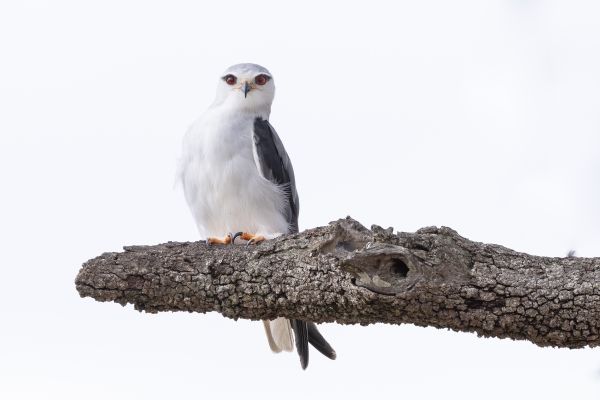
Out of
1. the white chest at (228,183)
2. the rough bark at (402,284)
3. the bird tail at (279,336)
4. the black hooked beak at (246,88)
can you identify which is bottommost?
the rough bark at (402,284)

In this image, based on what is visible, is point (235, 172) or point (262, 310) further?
point (235, 172)

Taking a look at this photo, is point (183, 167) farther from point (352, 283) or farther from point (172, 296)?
point (352, 283)

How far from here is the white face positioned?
8508mm

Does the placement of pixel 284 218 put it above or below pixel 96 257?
above

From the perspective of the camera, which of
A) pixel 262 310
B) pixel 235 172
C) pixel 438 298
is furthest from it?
pixel 235 172

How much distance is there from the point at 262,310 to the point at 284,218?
2.70 metres

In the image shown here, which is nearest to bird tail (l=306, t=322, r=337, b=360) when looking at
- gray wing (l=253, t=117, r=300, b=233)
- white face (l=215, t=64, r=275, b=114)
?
gray wing (l=253, t=117, r=300, b=233)

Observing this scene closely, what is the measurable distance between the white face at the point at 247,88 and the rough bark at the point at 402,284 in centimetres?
312

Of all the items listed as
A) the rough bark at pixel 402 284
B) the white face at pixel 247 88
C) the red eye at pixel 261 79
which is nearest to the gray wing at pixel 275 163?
the white face at pixel 247 88

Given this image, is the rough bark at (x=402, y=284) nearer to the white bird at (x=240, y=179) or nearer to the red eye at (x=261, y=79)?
the white bird at (x=240, y=179)

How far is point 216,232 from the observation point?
27.2ft

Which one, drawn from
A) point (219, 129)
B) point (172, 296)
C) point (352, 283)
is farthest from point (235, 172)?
point (352, 283)

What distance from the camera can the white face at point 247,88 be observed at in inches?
335

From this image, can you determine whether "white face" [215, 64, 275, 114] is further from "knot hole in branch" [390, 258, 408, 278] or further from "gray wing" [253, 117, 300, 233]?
"knot hole in branch" [390, 258, 408, 278]
